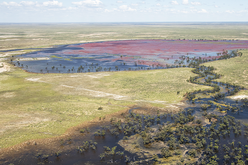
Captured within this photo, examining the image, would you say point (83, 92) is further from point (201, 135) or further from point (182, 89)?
point (201, 135)

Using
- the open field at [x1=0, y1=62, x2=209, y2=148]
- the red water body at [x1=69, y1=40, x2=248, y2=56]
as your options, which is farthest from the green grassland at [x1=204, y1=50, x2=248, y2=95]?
the red water body at [x1=69, y1=40, x2=248, y2=56]

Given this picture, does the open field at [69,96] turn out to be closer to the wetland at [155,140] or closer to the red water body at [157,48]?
the wetland at [155,140]

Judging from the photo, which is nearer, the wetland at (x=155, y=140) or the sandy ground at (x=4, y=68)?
the wetland at (x=155, y=140)

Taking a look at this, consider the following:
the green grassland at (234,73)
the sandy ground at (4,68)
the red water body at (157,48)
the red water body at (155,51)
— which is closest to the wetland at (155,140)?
the green grassland at (234,73)

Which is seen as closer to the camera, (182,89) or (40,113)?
(40,113)

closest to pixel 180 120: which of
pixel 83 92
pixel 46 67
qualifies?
pixel 83 92

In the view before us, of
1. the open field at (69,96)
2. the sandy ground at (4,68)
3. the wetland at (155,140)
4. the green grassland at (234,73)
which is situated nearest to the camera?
the wetland at (155,140)

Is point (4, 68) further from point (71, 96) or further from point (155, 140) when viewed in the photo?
point (155, 140)

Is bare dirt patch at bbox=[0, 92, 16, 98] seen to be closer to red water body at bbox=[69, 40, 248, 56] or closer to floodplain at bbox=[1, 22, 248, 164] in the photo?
floodplain at bbox=[1, 22, 248, 164]

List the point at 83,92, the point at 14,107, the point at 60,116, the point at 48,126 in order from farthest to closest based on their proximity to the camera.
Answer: the point at 83,92
the point at 14,107
the point at 60,116
the point at 48,126

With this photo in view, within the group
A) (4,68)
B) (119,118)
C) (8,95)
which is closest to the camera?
(119,118)

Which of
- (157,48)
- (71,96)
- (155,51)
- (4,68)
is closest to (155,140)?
(71,96)
